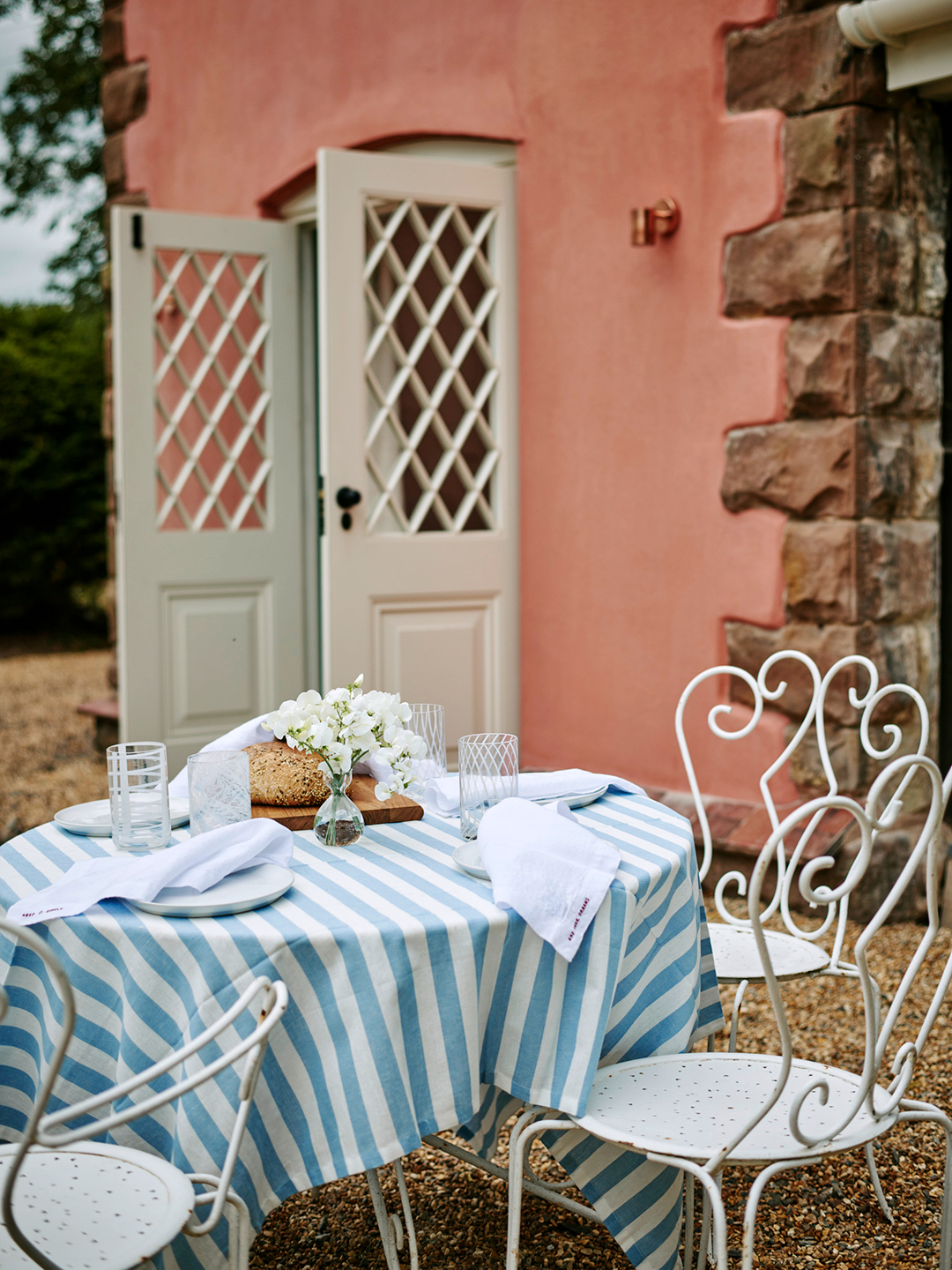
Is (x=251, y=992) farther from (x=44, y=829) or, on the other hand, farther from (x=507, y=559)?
(x=507, y=559)

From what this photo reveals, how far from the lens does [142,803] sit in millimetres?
1861

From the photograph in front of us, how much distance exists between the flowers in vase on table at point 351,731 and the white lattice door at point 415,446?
2.20 meters

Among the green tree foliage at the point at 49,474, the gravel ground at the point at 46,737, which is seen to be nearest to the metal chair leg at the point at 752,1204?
the gravel ground at the point at 46,737

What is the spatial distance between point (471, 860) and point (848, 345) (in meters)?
2.33

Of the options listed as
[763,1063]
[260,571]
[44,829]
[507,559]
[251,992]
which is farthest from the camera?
[260,571]

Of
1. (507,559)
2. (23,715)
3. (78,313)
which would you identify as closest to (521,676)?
(507,559)

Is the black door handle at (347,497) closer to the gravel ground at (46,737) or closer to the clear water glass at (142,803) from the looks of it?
the gravel ground at (46,737)

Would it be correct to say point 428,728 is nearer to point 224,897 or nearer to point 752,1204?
point 224,897

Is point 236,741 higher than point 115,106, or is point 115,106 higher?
Answer: point 115,106

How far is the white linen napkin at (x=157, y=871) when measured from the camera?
61.7 inches

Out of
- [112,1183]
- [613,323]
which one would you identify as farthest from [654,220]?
[112,1183]

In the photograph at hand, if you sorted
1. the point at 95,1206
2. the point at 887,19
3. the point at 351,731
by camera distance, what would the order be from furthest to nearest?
the point at 887,19 → the point at 351,731 → the point at 95,1206

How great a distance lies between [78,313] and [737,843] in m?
9.55

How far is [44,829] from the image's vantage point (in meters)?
2.00
